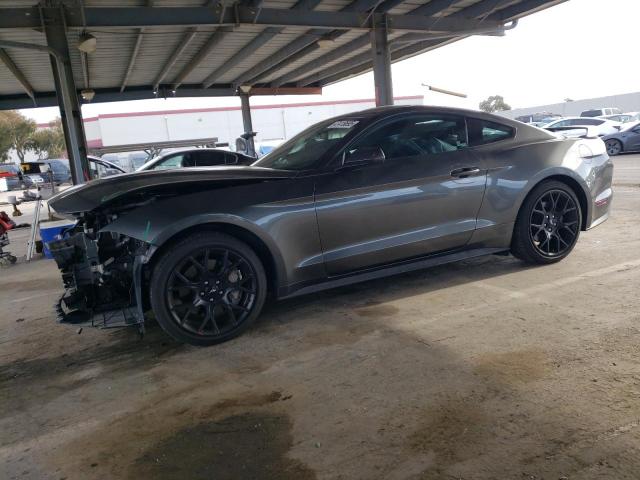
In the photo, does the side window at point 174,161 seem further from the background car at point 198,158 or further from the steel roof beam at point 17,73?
the steel roof beam at point 17,73

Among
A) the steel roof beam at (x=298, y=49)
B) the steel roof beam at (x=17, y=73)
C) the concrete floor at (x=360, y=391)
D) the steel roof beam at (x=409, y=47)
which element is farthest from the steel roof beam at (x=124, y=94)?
the concrete floor at (x=360, y=391)

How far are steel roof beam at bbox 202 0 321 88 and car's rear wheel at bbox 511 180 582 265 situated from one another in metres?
7.72

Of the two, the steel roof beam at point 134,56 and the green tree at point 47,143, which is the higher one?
the green tree at point 47,143

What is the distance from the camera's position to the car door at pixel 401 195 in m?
3.62

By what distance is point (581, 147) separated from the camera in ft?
15.1

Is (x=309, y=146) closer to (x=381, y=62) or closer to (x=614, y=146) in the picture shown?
→ (x=381, y=62)

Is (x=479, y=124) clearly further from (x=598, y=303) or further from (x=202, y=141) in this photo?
(x=202, y=141)

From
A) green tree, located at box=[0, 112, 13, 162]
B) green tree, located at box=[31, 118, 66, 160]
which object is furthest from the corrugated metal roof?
green tree, located at box=[31, 118, 66, 160]

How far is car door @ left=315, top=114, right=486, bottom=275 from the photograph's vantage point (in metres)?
3.62

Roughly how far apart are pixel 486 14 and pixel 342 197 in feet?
35.5

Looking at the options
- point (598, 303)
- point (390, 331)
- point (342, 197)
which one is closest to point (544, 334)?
point (598, 303)

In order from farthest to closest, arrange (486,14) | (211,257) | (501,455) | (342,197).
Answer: (486,14) < (342,197) < (211,257) < (501,455)

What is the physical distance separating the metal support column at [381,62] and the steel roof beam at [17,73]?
8.94m

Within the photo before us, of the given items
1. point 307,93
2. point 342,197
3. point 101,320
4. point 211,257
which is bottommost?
point 101,320
